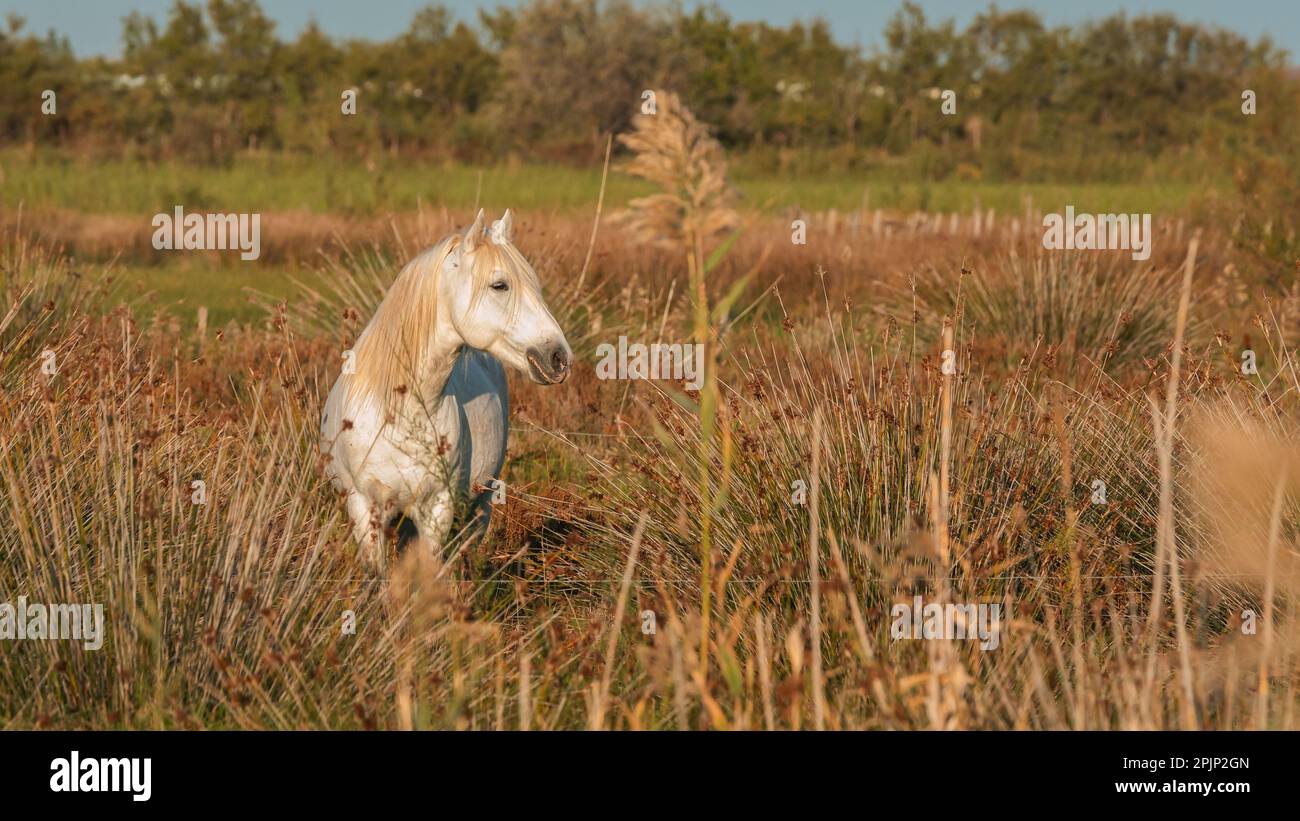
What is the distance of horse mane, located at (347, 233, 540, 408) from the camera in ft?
14.0

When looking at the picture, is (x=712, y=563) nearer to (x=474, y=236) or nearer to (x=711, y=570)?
(x=711, y=570)

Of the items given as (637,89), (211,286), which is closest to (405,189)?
(211,286)

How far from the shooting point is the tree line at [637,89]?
41469mm

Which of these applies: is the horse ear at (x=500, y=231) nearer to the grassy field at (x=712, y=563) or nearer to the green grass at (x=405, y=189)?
the grassy field at (x=712, y=563)

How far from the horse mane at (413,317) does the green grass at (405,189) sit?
44.3ft

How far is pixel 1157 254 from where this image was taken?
13484 millimetres

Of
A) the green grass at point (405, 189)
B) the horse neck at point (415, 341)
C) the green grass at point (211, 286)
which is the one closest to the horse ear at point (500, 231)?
the horse neck at point (415, 341)

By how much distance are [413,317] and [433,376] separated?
0.67 feet

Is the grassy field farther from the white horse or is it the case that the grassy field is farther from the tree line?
the tree line

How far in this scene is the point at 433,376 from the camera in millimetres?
4551

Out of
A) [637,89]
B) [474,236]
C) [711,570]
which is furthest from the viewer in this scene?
[637,89]

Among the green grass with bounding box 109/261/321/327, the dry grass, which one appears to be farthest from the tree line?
the dry grass

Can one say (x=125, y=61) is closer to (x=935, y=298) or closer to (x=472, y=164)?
(x=472, y=164)
